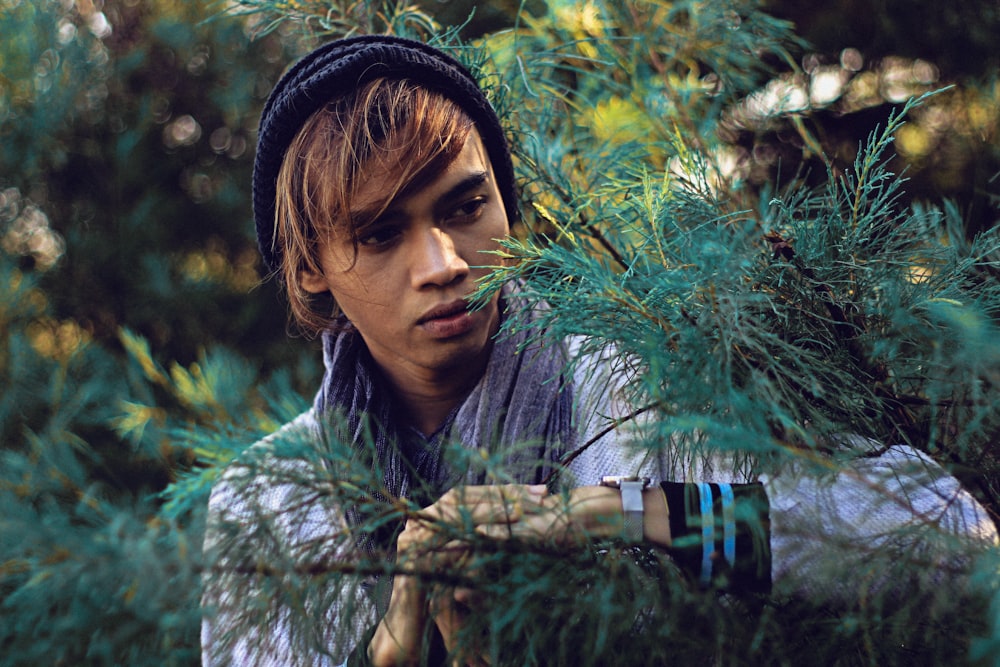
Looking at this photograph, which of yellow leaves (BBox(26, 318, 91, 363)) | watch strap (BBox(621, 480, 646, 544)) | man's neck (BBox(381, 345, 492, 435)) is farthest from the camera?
yellow leaves (BBox(26, 318, 91, 363))

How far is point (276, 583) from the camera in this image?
1.68 ft

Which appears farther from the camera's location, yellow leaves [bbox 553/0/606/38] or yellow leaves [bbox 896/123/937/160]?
yellow leaves [bbox 896/123/937/160]

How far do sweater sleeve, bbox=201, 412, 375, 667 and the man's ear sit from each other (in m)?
0.75

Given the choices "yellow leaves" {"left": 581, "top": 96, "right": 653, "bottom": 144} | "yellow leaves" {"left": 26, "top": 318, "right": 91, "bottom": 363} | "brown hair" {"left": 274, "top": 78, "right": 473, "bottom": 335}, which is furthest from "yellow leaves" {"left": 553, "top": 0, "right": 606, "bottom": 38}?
"yellow leaves" {"left": 26, "top": 318, "right": 91, "bottom": 363}

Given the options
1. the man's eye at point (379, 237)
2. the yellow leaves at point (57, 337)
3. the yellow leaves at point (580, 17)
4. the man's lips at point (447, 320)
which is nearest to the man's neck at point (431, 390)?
the man's lips at point (447, 320)

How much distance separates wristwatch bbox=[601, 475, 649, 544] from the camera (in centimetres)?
64

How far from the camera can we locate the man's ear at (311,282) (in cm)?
129

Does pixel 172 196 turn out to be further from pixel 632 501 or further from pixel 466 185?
pixel 632 501

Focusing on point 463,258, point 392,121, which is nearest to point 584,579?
point 463,258

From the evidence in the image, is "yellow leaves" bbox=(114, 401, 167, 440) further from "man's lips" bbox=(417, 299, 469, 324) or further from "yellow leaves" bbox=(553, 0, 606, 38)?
"yellow leaves" bbox=(553, 0, 606, 38)

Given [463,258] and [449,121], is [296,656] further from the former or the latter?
[449,121]

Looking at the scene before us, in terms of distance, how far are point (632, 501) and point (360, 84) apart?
0.78 meters

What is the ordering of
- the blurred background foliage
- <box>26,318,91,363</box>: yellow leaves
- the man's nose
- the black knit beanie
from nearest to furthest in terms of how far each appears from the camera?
the blurred background foliage < the man's nose < the black knit beanie < <box>26,318,91,363</box>: yellow leaves

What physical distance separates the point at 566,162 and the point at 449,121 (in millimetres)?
→ 223
